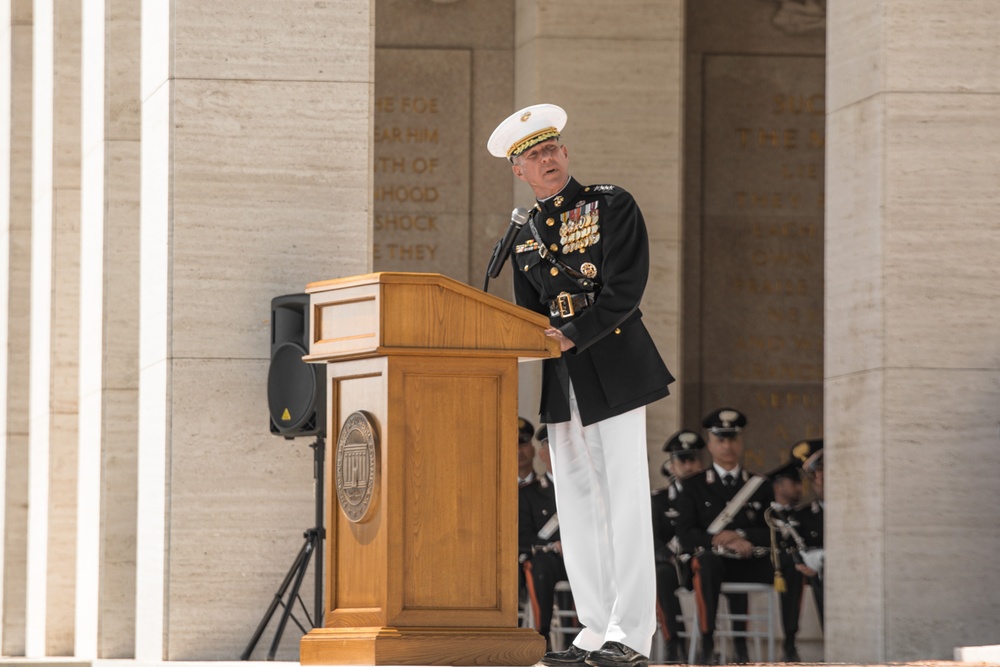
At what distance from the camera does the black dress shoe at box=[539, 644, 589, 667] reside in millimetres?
6922

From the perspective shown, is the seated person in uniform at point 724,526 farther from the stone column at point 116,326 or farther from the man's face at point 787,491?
the stone column at point 116,326

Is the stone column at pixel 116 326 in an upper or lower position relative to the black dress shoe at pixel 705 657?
upper

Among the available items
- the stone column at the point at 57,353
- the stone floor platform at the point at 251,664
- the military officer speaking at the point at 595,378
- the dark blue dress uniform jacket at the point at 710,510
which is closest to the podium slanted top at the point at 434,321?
the military officer speaking at the point at 595,378

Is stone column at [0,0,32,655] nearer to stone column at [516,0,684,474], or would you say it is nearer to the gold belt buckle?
stone column at [516,0,684,474]

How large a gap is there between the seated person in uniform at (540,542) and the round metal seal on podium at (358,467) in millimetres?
5326

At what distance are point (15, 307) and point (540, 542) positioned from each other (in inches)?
199

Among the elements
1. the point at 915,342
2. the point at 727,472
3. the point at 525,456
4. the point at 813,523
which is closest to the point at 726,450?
the point at 727,472

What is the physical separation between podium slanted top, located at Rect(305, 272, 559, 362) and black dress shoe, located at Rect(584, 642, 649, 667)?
1.04 m

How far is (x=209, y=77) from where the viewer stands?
9656 mm

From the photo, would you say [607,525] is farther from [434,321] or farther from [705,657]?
[705,657]

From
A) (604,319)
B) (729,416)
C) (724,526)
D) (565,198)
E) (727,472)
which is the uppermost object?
(565,198)

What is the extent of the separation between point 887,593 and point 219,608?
10.2ft

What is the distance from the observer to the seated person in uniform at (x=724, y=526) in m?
12.1

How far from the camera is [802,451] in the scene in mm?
12508
